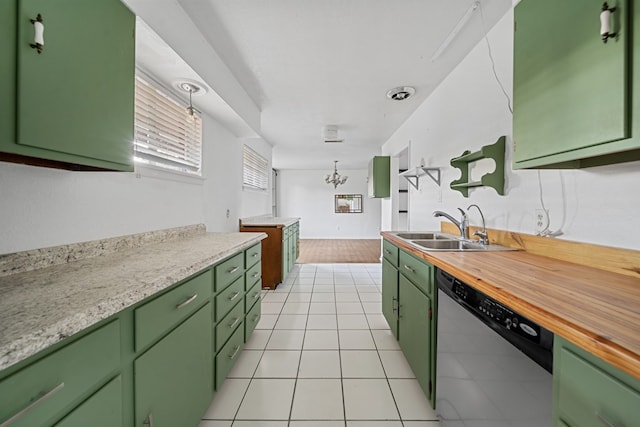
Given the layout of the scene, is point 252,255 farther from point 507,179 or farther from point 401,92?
point 401,92

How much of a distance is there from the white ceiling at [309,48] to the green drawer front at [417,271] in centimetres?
164

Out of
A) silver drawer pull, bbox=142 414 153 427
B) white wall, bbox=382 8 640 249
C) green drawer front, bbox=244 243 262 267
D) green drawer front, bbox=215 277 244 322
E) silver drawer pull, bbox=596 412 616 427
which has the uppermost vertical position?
white wall, bbox=382 8 640 249

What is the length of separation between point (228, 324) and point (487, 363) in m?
1.41

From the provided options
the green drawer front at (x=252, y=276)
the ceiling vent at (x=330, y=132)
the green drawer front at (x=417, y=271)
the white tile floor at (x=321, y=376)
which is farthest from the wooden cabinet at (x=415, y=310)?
the ceiling vent at (x=330, y=132)

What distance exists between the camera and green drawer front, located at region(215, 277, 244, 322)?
56.1 inches

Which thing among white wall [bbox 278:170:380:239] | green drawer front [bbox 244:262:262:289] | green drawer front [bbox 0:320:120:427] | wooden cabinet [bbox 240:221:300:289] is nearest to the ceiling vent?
wooden cabinet [bbox 240:221:300:289]

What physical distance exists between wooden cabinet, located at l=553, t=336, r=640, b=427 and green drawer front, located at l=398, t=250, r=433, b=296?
0.69 metres

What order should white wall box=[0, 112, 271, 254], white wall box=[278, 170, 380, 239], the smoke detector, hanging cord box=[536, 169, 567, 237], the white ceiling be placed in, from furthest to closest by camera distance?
white wall box=[278, 170, 380, 239]
the smoke detector
the white ceiling
hanging cord box=[536, 169, 567, 237]
white wall box=[0, 112, 271, 254]

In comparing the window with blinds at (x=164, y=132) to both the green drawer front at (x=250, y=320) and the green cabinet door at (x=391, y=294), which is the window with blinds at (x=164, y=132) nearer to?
the green drawer front at (x=250, y=320)

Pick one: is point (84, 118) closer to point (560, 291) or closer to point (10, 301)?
point (10, 301)

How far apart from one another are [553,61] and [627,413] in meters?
1.20

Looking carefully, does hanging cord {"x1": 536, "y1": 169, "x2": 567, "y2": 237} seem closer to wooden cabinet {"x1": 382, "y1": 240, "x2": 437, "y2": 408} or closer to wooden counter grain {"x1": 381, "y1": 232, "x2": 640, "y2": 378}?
wooden counter grain {"x1": 381, "y1": 232, "x2": 640, "y2": 378}

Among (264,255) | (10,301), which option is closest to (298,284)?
(264,255)

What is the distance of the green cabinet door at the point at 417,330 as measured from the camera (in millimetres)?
1330
